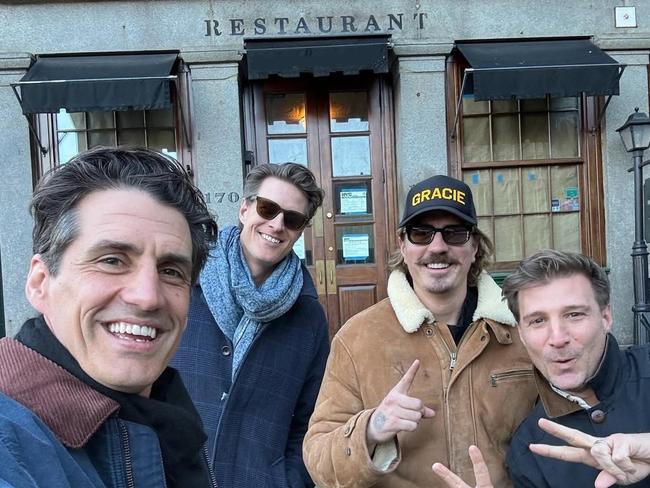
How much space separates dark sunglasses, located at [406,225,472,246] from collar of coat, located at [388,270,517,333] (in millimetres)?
194

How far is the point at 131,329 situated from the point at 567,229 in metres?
6.31

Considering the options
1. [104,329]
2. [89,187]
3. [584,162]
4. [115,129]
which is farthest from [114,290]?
[584,162]

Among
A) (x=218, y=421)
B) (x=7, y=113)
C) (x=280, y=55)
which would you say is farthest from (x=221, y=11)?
(x=218, y=421)

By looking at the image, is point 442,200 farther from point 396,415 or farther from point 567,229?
point 567,229

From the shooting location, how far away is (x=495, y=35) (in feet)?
20.3

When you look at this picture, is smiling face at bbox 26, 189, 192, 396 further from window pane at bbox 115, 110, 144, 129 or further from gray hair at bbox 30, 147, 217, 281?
window pane at bbox 115, 110, 144, 129

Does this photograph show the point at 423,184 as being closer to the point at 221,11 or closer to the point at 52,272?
the point at 52,272

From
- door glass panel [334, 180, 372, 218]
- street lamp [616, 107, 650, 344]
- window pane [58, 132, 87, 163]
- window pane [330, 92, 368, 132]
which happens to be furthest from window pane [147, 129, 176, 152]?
street lamp [616, 107, 650, 344]

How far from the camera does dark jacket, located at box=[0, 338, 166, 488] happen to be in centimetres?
85

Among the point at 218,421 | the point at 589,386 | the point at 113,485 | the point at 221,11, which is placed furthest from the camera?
the point at 221,11

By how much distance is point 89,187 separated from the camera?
1.14 metres

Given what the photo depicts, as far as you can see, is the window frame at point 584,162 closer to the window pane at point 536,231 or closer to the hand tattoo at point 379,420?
the window pane at point 536,231

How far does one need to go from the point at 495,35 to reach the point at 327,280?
11.3ft

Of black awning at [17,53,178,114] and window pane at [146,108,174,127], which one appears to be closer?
black awning at [17,53,178,114]
